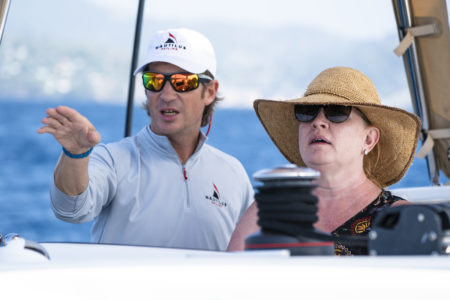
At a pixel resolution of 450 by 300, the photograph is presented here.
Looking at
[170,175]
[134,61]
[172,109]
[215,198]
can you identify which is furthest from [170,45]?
[134,61]

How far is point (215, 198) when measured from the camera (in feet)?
8.45

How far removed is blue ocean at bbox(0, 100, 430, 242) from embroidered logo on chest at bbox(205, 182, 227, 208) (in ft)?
44.1

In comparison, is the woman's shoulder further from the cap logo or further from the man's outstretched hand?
the cap logo

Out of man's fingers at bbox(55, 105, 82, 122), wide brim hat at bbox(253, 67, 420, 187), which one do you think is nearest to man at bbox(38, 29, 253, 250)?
wide brim hat at bbox(253, 67, 420, 187)

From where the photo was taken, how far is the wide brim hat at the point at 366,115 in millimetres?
2137

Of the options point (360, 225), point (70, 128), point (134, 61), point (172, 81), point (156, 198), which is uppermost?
point (134, 61)

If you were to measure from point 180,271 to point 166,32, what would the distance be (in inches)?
75.5

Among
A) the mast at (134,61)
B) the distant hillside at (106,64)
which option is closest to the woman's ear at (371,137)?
the mast at (134,61)

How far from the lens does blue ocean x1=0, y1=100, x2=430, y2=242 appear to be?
2177 cm

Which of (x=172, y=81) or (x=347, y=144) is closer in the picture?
(x=347, y=144)

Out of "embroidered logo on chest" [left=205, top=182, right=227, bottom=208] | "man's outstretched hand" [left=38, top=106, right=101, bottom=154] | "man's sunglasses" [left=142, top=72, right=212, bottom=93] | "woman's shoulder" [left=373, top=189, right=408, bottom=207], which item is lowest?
"woman's shoulder" [left=373, top=189, right=408, bottom=207]

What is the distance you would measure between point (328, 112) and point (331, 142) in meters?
0.10

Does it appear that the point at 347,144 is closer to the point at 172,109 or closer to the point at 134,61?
the point at 172,109

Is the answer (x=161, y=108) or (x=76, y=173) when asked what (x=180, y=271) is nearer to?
(x=76, y=173)
